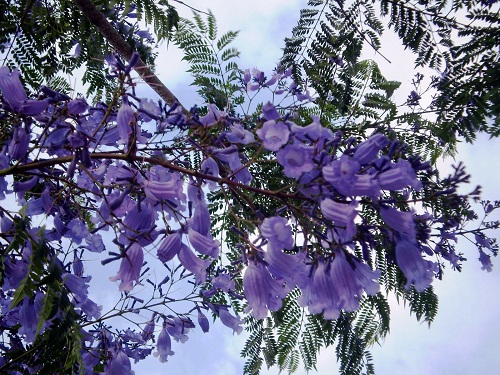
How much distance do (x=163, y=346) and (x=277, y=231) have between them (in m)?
1.43

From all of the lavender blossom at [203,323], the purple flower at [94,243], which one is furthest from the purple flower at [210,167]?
the lavender blossom at [203,323]

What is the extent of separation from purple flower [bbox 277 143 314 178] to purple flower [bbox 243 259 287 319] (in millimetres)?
227

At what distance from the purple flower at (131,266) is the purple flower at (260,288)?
281mm

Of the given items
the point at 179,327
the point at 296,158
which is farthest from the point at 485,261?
the point at 296,158

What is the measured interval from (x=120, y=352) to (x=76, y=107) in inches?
53.7

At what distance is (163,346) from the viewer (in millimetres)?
2406

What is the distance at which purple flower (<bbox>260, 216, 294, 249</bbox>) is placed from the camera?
3.87 feet

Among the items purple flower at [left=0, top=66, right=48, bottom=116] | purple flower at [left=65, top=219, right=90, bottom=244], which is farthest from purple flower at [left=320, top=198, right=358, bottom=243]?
purple flower at [left=65, top=219, right=90, bottom=244]

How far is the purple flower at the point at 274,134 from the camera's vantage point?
1.20 m

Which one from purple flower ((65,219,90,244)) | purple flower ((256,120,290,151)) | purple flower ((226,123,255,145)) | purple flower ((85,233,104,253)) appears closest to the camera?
purple flower ((256,120,290,151))

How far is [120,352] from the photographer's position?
2477 millimetres

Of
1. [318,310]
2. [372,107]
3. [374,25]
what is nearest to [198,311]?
[318,310]

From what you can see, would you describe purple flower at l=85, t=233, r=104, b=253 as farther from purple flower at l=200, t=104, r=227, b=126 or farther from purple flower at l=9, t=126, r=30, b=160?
purple flower at l=200, t=104, r=227, b=126

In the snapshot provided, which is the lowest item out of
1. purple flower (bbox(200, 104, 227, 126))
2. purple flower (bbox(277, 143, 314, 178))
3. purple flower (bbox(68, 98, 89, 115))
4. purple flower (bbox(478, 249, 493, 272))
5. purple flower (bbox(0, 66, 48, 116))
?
purple flower (bbox(277, 143, 314, 178))
